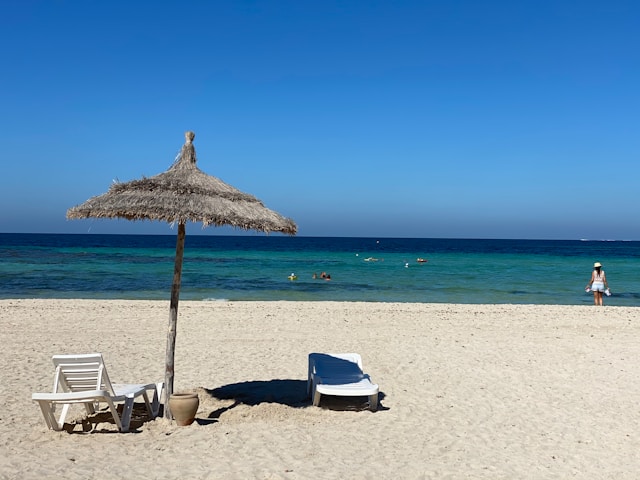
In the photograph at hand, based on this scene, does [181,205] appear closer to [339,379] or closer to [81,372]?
[81,372]

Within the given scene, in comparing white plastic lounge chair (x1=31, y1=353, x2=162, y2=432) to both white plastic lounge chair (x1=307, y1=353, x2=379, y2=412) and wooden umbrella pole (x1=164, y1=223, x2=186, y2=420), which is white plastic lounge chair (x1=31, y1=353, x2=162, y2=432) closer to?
wooden umbrella pole (x1=164, y1=223, x2=186, y2=420)

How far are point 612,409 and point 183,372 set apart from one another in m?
5.49

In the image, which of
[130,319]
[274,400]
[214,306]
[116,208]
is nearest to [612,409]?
[274,400]

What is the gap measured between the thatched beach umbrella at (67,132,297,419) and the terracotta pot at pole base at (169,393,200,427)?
157mm

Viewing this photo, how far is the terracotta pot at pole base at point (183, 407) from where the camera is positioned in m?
5.89

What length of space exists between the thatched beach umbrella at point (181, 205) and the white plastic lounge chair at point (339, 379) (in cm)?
166

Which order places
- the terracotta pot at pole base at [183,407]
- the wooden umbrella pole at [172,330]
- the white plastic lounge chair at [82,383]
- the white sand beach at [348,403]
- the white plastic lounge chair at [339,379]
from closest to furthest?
the white sand beach at [348,403]
the white plastic lounge chair at [82,383]
the terracotta pot at pole base at [183,407]
the wooden umbrella pole at [172,330]
the white plastic lounge chair at [339,379]

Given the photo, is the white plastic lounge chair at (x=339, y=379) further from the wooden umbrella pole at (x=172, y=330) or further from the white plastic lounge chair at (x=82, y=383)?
the white plastic lounge chair at (x=82, y=383)

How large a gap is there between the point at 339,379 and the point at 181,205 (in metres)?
2.84

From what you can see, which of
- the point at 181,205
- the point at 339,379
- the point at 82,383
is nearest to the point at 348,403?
the point at 339,379

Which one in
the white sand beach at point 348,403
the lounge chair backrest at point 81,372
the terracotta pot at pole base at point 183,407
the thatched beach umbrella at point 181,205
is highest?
the thatched beach umbrella at point 181,205

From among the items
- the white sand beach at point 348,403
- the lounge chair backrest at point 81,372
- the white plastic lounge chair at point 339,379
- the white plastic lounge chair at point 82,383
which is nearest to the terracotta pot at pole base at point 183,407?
the white sand beach at point 348,403

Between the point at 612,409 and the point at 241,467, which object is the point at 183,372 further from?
the point at 612,409

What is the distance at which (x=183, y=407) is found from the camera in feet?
19.3
